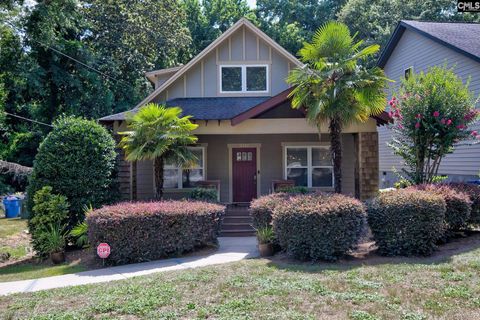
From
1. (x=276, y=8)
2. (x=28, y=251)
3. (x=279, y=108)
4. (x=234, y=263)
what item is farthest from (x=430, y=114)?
(x=276, y=8)

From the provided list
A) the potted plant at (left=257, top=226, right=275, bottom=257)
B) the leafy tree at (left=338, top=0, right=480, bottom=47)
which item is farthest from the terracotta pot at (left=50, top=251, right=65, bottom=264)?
the leafy tree at (left=338, top=0, right=480, bottom=47)

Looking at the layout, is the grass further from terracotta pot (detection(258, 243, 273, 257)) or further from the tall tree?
the tall tree

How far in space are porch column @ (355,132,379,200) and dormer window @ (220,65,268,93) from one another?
14.2 ft

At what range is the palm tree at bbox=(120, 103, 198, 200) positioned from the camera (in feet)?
35.8

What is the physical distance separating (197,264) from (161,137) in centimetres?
397

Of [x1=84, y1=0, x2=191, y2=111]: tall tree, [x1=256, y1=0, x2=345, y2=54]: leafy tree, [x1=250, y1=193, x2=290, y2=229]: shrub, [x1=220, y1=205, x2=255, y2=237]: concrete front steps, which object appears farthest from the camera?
[x1=256, y1=0, x2=345, y2=54]: leafy tree

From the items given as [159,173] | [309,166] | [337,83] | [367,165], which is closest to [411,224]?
[337,83]

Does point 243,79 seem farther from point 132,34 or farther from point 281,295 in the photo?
point 132,34

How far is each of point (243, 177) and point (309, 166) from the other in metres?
2.42

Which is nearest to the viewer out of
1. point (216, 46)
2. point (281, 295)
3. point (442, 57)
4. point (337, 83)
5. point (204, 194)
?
point (281, 295)

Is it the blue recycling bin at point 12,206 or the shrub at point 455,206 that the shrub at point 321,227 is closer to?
the shrub at point 455,206

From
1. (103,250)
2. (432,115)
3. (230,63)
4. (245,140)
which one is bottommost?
(103,250)

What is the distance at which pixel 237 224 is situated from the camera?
12305mm

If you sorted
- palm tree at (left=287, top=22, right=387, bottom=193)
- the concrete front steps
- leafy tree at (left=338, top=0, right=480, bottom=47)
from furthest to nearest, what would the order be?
leafy tree at (left=338, top=0, right=480, bottom=47) → the concrete front steps → palm tree at (left=287, top=22, right=387, bottom=193)
